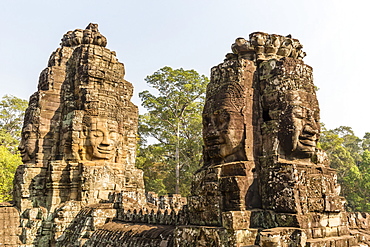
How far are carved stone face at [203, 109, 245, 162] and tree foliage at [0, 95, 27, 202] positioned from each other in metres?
16.5

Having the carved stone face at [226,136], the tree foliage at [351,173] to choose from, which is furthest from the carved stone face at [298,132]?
the tree foliage at [351,173]

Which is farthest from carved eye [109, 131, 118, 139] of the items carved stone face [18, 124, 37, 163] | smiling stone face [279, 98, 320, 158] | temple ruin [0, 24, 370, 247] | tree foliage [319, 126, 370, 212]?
tree foliage [319, 126, 370, 212]

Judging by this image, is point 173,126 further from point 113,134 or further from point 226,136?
point 226,136

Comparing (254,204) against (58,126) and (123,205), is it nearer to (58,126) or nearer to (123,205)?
(123,205)

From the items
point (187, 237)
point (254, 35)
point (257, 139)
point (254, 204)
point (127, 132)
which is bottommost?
point (187, 237)

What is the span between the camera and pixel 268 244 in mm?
4488

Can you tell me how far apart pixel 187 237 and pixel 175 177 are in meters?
17.3

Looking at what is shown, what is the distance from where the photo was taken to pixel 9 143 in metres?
27.1

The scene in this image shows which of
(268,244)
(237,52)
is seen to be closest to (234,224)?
(268,244)

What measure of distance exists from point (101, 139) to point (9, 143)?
19215mm

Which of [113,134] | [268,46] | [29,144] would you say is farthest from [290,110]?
[29,144]

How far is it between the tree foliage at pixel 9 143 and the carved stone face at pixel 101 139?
33.0 ft

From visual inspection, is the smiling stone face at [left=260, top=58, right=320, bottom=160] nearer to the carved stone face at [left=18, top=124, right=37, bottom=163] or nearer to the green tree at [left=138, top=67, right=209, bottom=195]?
the carved stone face at [left=18, top=124, right=37, bottom=163]

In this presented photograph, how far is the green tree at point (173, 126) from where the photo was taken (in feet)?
75.3
